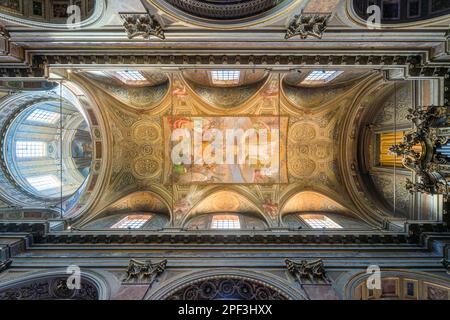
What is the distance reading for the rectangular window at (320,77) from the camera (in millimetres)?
12734

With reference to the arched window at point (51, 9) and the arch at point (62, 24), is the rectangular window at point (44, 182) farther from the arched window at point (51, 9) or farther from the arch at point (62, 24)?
the arched window at point (51, 9)

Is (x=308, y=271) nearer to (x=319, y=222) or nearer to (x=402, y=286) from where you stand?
(x=402, y=286)

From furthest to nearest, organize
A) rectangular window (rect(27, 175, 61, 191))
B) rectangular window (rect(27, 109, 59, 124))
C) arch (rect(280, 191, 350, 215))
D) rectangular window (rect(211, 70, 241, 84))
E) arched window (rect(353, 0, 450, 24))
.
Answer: rectangular window (rect(27, 109, 59, 124)), rectangular window (rect(27, 175, 61, 191)), arch (rect(280, 191, 350, 215)), rectangular window (rect(211, 70, 241, 84)), arched window (rect(353, 0, 450, 24))

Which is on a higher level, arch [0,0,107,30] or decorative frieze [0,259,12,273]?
arch [0,0,107,30]

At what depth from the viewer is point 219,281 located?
9.08 m

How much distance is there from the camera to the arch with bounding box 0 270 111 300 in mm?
8602

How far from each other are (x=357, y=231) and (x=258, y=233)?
14.5 feet

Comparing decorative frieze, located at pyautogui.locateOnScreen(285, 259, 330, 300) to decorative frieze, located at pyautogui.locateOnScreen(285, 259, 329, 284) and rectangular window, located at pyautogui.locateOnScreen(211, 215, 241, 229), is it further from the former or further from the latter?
rectangular window, located at pyautogui.locateOnScreen(211, 215, 241, 229)

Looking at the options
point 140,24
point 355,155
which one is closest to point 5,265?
point 140,24

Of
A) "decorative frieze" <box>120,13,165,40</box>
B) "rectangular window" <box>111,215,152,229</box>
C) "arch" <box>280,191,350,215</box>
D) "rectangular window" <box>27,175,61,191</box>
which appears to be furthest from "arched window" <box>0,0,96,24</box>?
"arch" <box>280,191,350,215</box>

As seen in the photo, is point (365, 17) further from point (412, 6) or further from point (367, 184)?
point (367, 184)

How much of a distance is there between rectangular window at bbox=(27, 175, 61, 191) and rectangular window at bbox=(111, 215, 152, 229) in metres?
6.95

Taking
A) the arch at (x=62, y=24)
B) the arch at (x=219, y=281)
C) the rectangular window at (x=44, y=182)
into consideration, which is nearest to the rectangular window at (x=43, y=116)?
the rectangular window at (x=44, y=182)

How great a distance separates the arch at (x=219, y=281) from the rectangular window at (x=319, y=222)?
4640 mm
